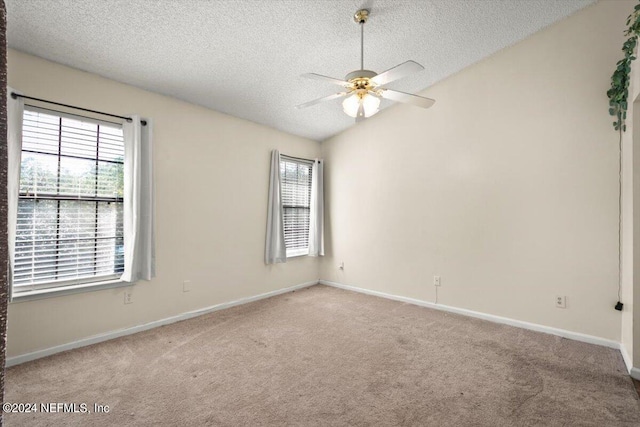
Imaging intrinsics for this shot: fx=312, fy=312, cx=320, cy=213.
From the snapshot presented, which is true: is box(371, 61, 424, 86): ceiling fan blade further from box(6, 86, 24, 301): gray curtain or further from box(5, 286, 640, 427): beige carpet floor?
box(6, 86, 24, 301): gray curtain

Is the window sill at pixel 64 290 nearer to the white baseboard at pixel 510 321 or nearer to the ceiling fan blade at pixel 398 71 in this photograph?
the ceiling fan blade at pixel 398 71

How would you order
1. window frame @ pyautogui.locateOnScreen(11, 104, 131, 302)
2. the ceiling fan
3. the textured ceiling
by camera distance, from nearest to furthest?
the ceiling fan, the textured ceiling, window frame @ pyautogui.locateOnScreen(11, 104, 131, 302)

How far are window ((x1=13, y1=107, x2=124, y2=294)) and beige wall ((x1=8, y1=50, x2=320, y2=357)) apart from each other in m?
0.20

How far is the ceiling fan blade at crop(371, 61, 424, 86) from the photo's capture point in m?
1.98

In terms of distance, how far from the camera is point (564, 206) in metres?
3.02

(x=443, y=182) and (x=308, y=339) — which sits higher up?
(x=443, y=182)

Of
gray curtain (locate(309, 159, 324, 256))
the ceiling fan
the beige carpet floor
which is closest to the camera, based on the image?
the beige carpet floor

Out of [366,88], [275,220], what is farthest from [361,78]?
[275,220]

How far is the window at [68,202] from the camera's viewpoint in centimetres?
250

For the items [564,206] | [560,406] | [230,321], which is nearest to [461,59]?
[564,206]

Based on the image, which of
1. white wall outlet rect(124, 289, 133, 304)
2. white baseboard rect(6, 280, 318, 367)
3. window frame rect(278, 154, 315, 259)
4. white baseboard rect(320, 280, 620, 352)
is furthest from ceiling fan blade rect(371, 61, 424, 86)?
white baseboard rect(6, 280, 318, 367)

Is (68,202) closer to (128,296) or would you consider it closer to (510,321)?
(128,296)

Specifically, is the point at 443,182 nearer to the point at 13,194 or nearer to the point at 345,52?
the point at 345,52

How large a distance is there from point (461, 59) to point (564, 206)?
1873mm
